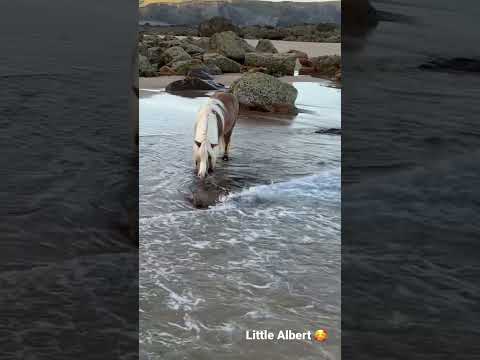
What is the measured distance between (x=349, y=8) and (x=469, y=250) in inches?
60.6

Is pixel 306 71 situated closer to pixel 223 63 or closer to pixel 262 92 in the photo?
pixel 262 92

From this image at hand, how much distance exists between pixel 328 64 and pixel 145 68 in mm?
923

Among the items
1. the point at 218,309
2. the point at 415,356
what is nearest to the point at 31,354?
the point at 218,309

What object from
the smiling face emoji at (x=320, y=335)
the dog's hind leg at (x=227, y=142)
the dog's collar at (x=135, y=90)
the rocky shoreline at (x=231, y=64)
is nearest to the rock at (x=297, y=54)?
the rocky shoreline at (x=231, y=64)

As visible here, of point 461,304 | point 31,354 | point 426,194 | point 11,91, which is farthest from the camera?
point 11,91

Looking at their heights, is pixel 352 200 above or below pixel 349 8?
below

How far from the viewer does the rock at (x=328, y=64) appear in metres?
3.18

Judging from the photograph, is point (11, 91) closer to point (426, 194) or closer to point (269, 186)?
point (269, 186)

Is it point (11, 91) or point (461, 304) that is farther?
point (11, 91)

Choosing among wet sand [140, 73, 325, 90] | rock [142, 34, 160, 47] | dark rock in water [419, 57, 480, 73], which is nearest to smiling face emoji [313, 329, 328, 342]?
wet sand [140, 73, 325, 90]

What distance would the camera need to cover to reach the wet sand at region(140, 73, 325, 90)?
3172mm

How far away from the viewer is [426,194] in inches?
161

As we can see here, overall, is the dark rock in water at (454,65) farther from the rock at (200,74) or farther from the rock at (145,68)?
the rock at (145,68)

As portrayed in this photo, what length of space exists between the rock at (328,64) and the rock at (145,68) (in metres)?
0.84
